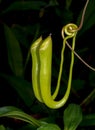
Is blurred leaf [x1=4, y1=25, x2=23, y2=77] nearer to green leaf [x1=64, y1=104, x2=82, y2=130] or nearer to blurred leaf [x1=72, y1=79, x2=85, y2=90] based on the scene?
blurred leaf [x1=72, y1=79, x2=85, y2=90]

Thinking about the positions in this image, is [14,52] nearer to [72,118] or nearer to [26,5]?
[26,5]

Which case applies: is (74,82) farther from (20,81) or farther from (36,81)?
(36,81)

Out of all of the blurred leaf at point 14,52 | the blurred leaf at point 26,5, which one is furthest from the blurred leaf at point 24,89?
the blurred leaf at point 26,5

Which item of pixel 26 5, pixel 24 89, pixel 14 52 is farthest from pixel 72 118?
pixel 26 5

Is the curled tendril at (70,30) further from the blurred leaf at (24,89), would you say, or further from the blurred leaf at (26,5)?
the blurred leaf at (26,5)

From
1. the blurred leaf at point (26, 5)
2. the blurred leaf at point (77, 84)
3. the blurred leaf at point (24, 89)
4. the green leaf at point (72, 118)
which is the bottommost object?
the blurred leaf at point (77, 84)
